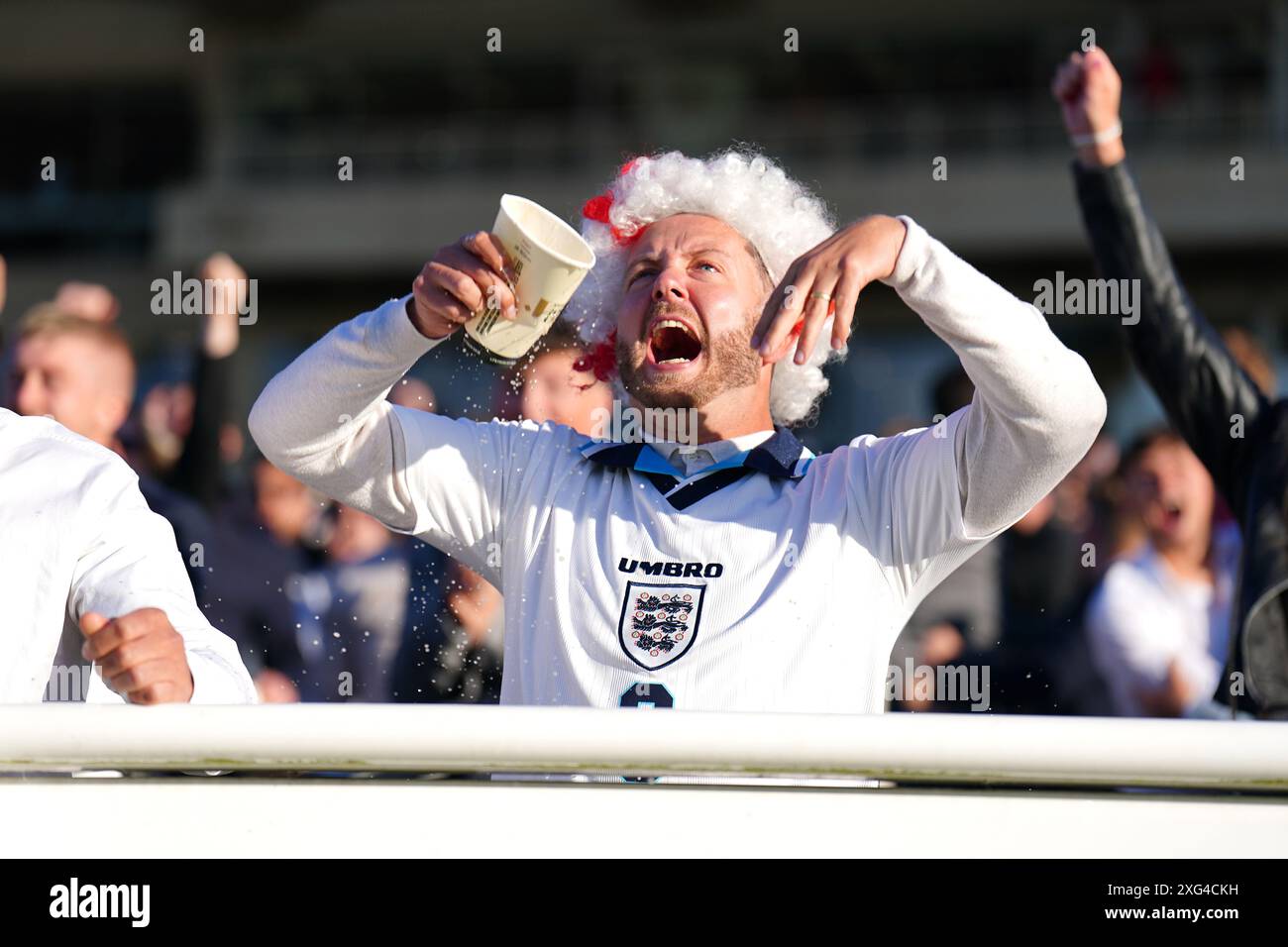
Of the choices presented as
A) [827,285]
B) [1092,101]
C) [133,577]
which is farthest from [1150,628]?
[133,577]

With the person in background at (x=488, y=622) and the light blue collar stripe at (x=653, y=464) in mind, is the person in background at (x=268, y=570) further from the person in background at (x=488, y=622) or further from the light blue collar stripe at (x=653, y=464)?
the light blue collar stripe at (x=653, y=464)

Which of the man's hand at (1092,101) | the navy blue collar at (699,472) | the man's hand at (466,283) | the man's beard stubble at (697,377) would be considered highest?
the man's hand at (1092,101)

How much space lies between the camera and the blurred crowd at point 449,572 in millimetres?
3770

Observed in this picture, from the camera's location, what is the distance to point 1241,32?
59.2ft

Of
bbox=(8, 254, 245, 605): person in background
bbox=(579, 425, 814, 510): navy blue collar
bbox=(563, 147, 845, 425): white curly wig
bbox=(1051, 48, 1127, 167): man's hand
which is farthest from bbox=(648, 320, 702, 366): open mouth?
bbox=(1051, 48, 1127, 167): man's hand

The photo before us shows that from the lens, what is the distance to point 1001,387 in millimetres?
2340

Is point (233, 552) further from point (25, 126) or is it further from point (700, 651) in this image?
point (25, 126)

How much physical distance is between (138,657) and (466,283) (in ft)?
2.31

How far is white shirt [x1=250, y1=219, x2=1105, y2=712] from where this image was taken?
238 cm

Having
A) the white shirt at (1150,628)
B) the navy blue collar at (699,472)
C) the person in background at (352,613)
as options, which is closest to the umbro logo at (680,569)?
the navy blue collar at (699,472)

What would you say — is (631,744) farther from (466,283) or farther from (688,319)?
(688,319)

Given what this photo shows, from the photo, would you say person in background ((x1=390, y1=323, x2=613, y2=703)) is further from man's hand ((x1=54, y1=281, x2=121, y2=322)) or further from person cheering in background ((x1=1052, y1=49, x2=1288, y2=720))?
man's hand ((x1=54, y1=281, x2=121, y2=322))

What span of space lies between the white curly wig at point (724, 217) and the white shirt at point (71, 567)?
95 cm

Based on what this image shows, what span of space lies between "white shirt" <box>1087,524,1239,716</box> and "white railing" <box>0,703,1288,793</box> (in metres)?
3.22
